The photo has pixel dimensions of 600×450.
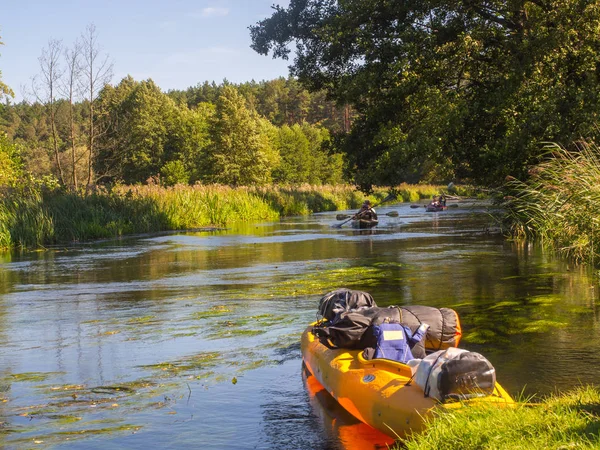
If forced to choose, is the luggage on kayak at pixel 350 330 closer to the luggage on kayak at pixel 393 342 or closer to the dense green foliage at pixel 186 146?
the luggage on kayak at pixel 393 342

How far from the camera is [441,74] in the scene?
22.0m

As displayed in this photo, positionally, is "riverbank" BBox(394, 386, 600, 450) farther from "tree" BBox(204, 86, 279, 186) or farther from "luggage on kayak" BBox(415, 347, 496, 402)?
"tree" BBox(204, 86, 279, 186)

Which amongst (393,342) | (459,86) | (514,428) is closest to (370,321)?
(393,342)

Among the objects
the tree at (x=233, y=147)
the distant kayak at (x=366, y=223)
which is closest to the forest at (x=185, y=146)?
the tree at (x=233, y=147)

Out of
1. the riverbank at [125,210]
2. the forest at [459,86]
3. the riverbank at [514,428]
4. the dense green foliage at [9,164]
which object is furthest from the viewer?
the dense green foliage at [9,164]

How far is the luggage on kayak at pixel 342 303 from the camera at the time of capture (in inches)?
318

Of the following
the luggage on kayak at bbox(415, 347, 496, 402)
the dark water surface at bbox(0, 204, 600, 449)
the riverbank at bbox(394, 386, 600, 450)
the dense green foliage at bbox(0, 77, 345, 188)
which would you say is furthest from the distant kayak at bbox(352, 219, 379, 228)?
the luggage on kayak at bbox(415, 347, 496, 402)

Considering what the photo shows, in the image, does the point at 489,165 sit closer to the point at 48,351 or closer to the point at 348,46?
the point at 348,46

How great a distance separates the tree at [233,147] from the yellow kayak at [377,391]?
58331 millimetres

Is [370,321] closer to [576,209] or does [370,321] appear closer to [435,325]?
[435,325]

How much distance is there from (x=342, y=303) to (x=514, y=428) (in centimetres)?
343

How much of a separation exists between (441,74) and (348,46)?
3616mm

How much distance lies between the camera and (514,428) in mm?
4938

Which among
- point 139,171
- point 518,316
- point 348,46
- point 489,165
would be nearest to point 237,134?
point 139,171
